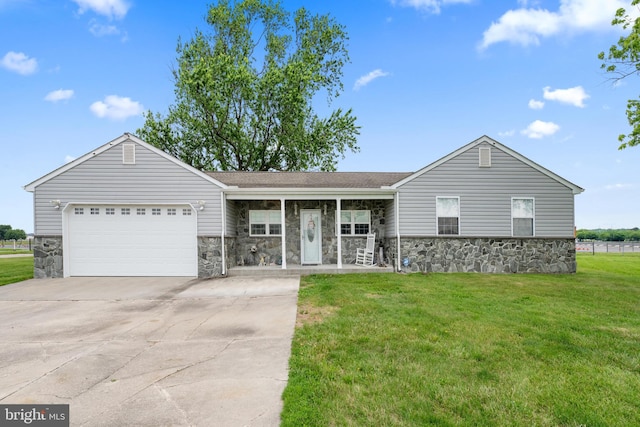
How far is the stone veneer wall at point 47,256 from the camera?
11.1 m

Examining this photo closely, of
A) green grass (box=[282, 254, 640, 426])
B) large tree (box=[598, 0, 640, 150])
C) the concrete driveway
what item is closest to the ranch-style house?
large tree (box=[598, 0, 640, 150])

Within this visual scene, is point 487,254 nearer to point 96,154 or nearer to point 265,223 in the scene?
point 265,223

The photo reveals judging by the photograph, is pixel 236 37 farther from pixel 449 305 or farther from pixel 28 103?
pixel 449 305

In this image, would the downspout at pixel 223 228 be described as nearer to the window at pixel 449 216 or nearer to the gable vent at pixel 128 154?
the gable vent at pixel 128 154

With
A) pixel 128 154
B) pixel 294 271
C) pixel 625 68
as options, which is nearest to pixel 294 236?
pixel 294 271

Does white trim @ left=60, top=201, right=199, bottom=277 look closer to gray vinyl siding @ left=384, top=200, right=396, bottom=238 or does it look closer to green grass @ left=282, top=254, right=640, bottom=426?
green grass @ left=282, top=254, right=640, bottom=426

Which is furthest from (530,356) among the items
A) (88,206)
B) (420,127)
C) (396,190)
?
(420,127)

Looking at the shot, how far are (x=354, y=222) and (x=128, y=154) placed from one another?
28.1 ft

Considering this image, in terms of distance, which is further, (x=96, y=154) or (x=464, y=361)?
(x=96, y=154)

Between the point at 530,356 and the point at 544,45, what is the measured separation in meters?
14.9

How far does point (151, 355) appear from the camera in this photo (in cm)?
435

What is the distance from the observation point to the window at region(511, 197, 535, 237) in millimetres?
11891

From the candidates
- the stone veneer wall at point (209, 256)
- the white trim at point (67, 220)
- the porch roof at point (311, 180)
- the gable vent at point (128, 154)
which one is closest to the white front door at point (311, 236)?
the porch roof at point (311, 180)

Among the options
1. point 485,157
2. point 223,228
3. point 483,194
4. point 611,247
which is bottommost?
point 611,247
